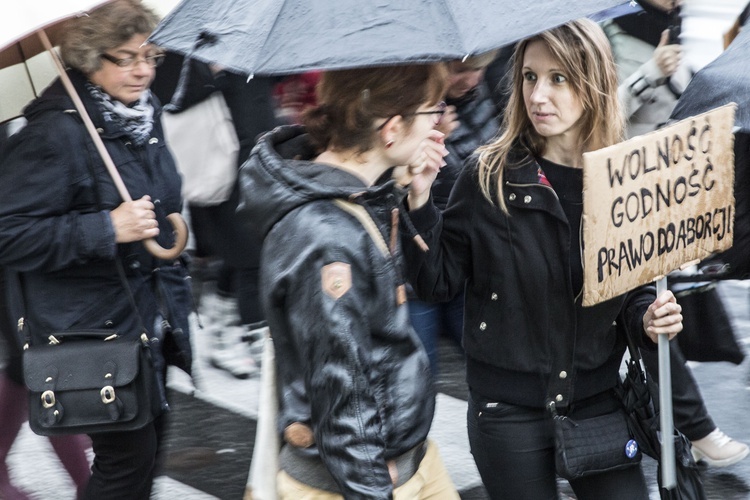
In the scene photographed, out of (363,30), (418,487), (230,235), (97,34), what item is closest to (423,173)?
(363,30)

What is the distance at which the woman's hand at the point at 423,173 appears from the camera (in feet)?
9.82

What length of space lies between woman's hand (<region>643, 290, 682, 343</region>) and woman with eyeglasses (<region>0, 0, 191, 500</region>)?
58.0 inches

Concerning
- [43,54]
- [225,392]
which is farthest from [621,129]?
[225,392]

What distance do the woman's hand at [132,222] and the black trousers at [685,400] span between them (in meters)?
1.79

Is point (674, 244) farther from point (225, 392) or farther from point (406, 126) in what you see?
point (225, 392)

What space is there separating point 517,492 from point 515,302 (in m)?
0.51

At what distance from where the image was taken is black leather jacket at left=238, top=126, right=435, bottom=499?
249cm

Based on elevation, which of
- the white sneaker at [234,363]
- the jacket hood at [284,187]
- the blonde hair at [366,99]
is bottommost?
the white sneaker at [234,363]

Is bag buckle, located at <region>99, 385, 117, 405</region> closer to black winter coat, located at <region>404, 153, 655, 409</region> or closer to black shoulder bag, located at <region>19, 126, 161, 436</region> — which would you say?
black shoulder bag, located at <region>19, 126, 161, 436</region>

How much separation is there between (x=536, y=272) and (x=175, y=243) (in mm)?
1234

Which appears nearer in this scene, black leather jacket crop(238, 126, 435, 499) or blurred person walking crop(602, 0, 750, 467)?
black leather jacket crop(238, 126, 435, 499)

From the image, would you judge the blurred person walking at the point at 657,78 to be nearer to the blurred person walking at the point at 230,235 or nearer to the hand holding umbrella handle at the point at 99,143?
the blurred person walking at the point at 230,235

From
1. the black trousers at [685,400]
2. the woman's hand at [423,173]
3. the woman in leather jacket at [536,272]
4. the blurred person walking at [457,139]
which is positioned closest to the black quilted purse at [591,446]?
the woman in leather jacket at [536,272]

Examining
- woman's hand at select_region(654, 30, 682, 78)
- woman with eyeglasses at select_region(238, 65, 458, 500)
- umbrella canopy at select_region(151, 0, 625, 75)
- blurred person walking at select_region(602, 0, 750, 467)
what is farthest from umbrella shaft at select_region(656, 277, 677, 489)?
woman's hand at select_region(654, 30, 682, 78)
